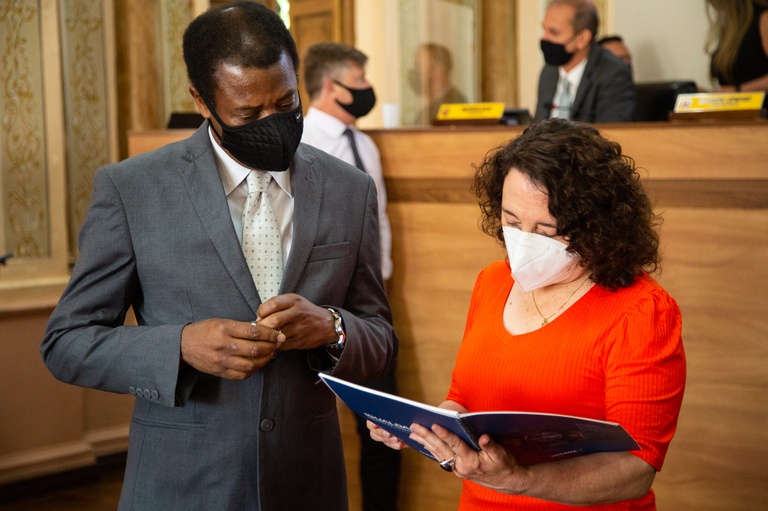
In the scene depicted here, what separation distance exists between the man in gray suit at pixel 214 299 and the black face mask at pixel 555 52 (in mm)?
2730

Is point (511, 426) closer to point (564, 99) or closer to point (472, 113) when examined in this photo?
point (472, 113)

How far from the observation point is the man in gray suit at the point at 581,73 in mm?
3963

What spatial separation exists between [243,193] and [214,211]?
0.10m

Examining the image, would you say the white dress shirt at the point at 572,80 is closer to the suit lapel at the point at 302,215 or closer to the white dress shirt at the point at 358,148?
the white dress shirt at the point at 358,148

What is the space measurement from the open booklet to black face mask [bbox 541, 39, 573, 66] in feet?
9.96

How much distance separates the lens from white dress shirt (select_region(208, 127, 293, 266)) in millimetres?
1664

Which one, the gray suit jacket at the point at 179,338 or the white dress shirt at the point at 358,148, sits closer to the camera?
the gray suit jacket at the point at 179,338

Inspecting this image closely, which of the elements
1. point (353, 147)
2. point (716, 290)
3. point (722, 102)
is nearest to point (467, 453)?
point (716, 290)

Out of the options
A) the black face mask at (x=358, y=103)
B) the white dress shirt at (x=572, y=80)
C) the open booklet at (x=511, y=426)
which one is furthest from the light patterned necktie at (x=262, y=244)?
the white dress shirt at (x=572, y=80)

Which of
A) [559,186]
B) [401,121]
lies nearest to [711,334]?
[559,186]

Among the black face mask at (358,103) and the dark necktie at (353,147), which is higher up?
the black face mask at (358,103)

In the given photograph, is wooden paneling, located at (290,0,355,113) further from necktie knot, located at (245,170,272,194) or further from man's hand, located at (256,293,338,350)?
man's hand, located at (256,293,338,350)

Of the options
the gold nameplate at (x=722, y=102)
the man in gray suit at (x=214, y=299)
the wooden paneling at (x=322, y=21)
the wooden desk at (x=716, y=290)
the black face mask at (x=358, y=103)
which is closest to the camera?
the man in gray suit at (x=214, y=299)

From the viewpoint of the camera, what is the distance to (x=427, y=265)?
3.50m
